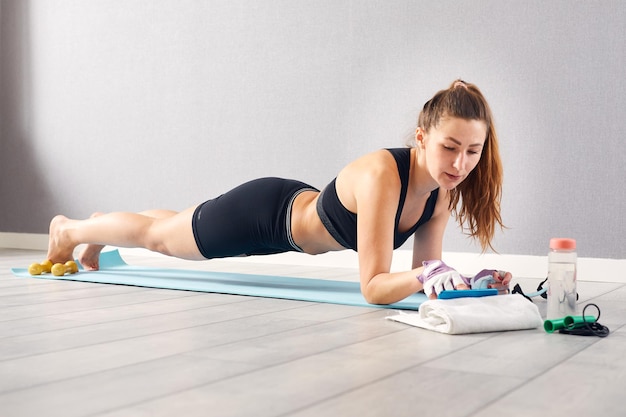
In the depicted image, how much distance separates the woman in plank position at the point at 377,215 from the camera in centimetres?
204

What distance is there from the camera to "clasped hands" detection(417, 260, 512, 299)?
1.90 meters

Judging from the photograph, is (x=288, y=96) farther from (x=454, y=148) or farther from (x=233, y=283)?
(x=454, y=148)

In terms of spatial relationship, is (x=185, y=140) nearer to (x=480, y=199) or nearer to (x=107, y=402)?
(x=480, y=199)

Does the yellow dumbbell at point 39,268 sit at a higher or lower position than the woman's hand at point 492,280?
lower

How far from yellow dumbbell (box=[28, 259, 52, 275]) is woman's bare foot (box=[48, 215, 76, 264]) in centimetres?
3

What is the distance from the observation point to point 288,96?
12.9 feet

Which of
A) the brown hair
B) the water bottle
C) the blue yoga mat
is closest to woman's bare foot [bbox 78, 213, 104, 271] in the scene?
the blue yoga mat

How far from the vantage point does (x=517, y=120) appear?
3396mm

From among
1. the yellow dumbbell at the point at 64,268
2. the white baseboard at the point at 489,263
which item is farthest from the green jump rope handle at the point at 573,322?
the yellow dumbbell at the point at 64,268

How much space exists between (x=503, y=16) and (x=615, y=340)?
6.74ft

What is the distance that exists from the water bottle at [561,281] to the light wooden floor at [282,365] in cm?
12

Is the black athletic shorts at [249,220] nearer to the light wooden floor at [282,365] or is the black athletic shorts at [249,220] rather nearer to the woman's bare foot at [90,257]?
the light wooden floor at [282,365]

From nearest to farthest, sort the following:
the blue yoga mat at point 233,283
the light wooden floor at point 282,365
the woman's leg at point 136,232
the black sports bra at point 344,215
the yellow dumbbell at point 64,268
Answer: the light wooden floor at point 282,365 → the black sports bra at point 344,215 → the blue yoga mat at point 233,283 → the woman's leg at point 136,232 → the yellow dumbbell at point 64,268

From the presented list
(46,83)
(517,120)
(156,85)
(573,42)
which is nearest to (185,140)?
(156,85)
